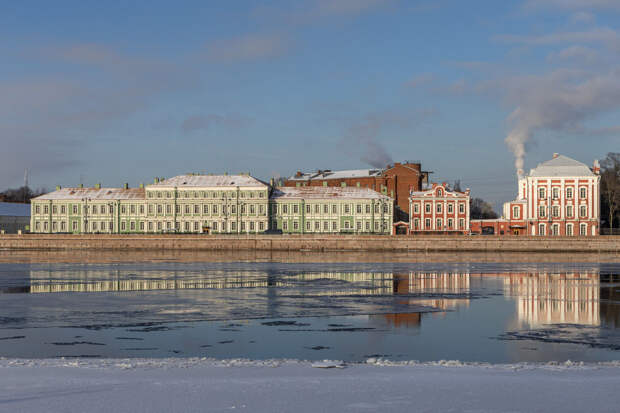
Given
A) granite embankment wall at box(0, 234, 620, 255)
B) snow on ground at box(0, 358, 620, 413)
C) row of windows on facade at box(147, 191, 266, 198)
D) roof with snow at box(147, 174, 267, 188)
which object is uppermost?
roof with snow at box(147, 174, 267, 188)

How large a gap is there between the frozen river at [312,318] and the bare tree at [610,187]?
60.6m

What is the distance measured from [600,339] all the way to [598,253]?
193 feet

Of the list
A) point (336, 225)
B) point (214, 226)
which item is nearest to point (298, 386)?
point (336, 225)

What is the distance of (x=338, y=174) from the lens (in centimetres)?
12038

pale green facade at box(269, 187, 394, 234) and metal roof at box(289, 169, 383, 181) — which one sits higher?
metal roof at box(289, 169, 383, 181)

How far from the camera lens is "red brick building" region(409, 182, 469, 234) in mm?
85688

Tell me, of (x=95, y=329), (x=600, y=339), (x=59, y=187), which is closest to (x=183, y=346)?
(x=95, y=329)

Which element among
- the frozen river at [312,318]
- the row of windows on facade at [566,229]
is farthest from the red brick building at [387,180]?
the frozen river at [312,318]

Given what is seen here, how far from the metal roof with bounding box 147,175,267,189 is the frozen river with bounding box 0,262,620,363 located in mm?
57969

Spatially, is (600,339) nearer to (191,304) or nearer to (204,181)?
(191,304)

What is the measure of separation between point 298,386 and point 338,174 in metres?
112

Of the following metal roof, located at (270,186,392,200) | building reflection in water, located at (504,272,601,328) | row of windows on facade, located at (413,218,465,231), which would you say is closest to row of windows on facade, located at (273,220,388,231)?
metal roof, located at (270,186,392,200)

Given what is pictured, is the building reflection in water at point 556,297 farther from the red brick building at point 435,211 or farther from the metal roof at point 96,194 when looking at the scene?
the metal roof at point 96,194

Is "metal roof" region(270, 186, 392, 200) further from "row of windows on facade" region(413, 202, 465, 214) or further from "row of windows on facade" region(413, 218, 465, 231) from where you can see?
"row of windows on facade" region(413, 218, 465, 231)
